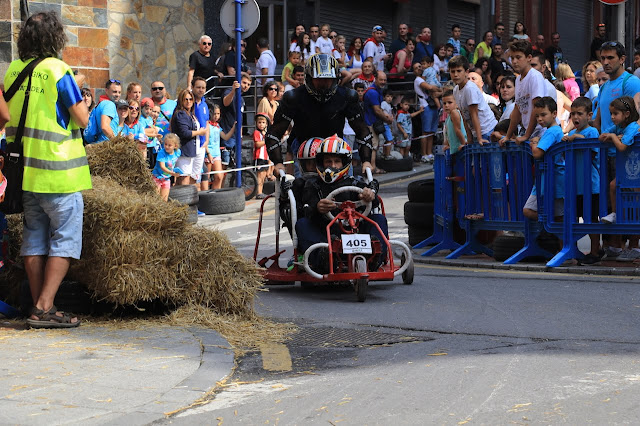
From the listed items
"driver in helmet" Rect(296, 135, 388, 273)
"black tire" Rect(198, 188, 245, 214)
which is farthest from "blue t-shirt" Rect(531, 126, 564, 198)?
"black tire" Rect(198, 188, 245, 214)

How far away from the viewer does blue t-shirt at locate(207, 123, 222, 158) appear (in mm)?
18844

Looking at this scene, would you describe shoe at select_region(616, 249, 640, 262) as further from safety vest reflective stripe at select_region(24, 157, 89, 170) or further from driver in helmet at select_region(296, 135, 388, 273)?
safety vest reflective stripe at select_region(24, 157, 89, 170)

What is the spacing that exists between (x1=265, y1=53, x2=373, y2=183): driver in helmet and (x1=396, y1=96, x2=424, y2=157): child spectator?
43.9ft

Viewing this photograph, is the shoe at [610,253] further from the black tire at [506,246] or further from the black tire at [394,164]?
the black tire at [394,164]

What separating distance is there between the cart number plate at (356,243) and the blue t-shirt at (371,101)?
527 inches

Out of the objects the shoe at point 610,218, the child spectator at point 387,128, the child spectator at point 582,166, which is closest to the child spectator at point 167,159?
the child spectator at point 582,166

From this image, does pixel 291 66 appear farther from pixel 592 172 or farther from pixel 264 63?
pixel 592 172

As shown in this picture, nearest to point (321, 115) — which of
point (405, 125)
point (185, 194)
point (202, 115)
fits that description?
point (185, 194)

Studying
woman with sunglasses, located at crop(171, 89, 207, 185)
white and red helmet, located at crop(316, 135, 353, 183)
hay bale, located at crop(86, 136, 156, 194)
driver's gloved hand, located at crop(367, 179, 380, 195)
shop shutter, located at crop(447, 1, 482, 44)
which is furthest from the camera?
shop shutter, located at crop(447, 1, 482, 44)

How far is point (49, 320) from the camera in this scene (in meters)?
7.84

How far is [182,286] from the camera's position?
8266mm

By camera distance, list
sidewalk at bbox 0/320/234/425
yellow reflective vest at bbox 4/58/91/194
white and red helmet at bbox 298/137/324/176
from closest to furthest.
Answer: sidewalk at bbox 0/320/234/425
yellow reflective vest at bbox 4/58/91/194
white and red helmet at bbox 298/137/324/176

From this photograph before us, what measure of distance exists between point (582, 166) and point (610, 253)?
1.03m

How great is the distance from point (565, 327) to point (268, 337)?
6.89 feet
